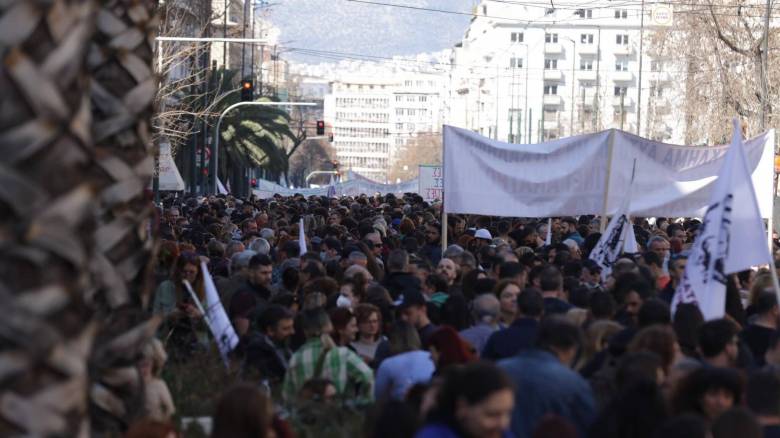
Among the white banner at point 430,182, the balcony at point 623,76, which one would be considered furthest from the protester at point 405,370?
the balcony at point 623,76

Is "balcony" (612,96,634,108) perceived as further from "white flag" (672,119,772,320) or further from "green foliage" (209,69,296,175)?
"white flag" (672,119,772,320)

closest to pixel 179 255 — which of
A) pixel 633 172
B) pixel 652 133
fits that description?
pixel 633 172

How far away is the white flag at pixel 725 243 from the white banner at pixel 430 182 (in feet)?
113

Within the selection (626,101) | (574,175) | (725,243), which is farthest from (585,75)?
(725,243)

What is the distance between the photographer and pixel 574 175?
18.4 meters

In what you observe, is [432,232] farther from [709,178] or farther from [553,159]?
[709,178]

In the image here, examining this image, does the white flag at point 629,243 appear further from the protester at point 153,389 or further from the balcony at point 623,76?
the balcony at point 623,76

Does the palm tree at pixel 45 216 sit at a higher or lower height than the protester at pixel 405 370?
higher

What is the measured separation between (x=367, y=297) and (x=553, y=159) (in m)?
7.67

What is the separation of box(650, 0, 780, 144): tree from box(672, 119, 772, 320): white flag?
115ft

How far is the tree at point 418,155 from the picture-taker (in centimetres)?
15262

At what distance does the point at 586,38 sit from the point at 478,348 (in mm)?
146400

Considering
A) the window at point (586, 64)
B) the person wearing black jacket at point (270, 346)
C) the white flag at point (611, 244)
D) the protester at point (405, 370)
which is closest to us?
the protester at point (405, 370)

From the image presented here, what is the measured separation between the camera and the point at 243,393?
6.05 m
